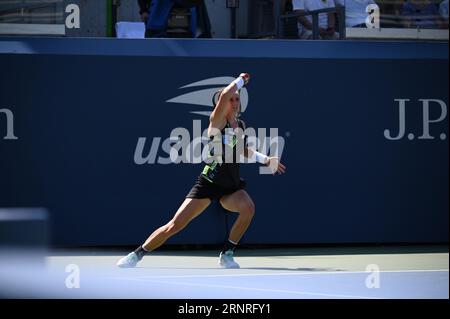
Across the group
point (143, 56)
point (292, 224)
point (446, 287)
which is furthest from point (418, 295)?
point (143, 56)

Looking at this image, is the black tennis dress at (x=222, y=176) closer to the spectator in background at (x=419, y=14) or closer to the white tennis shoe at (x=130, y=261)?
the white tennis shoe at (x=130, y=261)

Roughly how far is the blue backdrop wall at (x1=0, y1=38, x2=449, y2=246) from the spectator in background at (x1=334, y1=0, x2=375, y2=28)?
26 centimetres

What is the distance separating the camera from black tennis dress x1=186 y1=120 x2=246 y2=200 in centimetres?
1081

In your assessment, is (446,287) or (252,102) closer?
(446,287)

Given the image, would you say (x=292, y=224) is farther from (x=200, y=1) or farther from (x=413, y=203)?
(x=200, y=1)

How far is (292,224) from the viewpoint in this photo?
13.0 m

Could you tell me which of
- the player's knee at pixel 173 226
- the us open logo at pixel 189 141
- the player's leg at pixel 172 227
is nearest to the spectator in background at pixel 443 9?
the us open logo at pixel 189 141

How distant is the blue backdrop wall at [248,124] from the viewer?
12.4m

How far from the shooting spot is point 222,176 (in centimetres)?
1084

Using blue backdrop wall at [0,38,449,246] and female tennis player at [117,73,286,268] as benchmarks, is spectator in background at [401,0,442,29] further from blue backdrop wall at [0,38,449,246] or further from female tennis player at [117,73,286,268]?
female tennis player at [117,73,286,268]

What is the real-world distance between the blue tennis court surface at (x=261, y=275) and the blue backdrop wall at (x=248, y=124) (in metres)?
0.47

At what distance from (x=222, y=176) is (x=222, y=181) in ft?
0.17

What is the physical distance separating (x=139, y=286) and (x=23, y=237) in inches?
195

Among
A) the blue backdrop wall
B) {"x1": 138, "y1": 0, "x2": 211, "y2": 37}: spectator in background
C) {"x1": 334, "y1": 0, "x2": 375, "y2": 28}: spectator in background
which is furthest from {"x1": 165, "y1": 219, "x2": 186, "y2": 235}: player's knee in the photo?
{"x1": 334, "y1": 0, "x2": 375, "y2": 28}: spectator in background
